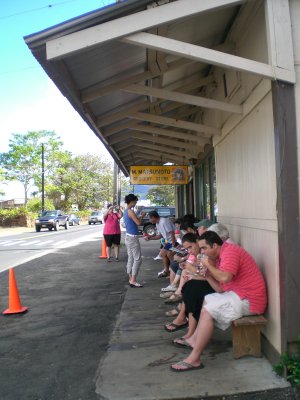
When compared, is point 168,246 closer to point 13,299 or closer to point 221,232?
point 13,299

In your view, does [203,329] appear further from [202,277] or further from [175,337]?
[175,337]

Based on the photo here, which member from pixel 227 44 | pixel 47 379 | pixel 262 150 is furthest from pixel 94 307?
pixel 227 44

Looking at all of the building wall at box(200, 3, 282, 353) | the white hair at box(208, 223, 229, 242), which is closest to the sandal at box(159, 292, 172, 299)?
the building wall at box(200, 3, 282, 353)

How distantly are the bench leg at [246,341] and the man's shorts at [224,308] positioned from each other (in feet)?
0.58

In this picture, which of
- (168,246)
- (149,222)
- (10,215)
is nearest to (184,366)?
(168,246)

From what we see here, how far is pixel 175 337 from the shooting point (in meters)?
4.66

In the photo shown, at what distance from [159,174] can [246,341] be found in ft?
24.5

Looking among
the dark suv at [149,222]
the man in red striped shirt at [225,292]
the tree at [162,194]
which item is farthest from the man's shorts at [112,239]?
the tree at [162,194]

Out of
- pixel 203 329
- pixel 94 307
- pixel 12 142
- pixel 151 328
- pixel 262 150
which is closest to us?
pixel 203 329

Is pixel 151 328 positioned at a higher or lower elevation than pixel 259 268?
lower

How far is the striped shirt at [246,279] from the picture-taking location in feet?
12.5

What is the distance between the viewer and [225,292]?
12.7ft

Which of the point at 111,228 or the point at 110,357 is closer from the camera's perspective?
the point at 110,357

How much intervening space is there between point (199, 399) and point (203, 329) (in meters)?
0.61
